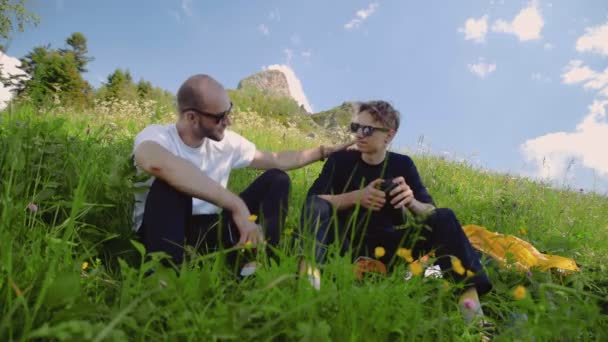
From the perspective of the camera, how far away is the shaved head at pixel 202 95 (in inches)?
104

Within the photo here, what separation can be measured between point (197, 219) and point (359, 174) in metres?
1.19

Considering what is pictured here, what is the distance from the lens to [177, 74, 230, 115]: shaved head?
2643mm

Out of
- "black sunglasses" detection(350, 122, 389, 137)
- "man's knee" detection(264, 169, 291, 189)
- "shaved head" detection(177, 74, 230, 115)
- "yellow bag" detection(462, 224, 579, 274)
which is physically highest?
"shaved head" detection(177, 74, 230, 115)

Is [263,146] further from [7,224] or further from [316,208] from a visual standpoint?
[7,224]

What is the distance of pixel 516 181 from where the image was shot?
7961 mm

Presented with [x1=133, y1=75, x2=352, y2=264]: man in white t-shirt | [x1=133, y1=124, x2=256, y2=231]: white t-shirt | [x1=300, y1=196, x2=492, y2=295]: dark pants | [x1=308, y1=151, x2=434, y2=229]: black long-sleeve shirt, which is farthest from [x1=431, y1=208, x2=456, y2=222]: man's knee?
[x1=133, y1=124, x2=256, y2=231]: white t-shirt

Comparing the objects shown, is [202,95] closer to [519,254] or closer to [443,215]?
[443,215]

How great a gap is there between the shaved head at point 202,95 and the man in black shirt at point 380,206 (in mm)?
840

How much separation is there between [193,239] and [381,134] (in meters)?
1.49

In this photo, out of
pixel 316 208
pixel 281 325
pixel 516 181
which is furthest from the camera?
pixel 516 181

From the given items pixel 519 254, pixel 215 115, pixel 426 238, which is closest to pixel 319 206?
pixel 426 238

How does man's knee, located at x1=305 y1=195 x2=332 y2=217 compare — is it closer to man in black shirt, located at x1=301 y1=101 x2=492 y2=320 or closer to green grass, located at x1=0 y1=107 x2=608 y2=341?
man in black shirt, located at x1=301 y1=101 x2=492 y2=320

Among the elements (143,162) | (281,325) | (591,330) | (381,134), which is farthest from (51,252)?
(591,330)

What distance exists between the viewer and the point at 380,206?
2.61 m
